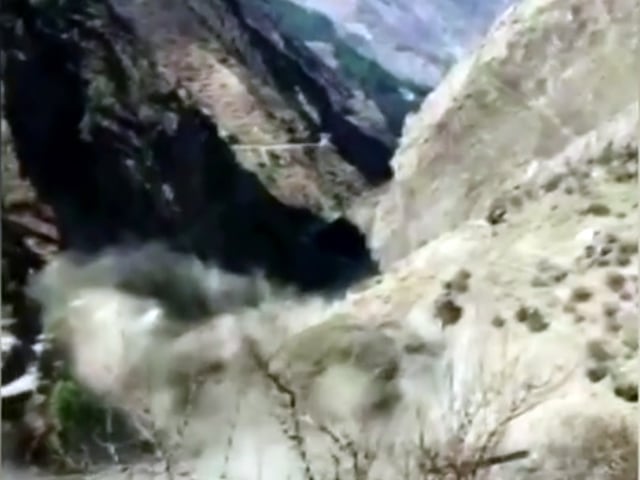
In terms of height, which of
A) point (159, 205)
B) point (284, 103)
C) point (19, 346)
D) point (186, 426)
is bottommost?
point (186, 426)

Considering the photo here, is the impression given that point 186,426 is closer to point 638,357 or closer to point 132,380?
point 132,380

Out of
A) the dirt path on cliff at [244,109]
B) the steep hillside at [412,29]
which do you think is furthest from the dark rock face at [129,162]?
the steep hillside at [412,29]

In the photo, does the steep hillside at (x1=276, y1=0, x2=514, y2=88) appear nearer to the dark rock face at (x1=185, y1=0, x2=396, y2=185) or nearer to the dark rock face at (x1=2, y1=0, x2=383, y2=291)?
the dark rock face at (x1=185, y1=0, x2=396, y2=185)

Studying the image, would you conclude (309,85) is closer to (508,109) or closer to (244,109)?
(244,109)

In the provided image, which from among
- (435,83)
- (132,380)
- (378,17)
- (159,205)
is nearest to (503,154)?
(435,83)

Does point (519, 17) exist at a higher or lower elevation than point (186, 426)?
higher

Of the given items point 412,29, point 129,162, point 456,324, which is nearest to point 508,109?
point 412,29

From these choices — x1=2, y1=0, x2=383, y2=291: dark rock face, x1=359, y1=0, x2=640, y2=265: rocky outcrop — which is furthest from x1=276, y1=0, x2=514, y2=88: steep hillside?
x1=2, y1=0, x2=383, y2=291: dark rock face

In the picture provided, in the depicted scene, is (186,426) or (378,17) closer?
(186,426)
